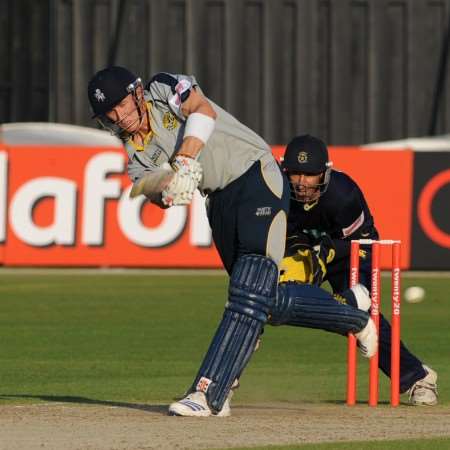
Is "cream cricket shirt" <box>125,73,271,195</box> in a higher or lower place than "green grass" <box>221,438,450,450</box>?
higher

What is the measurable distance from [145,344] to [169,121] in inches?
210

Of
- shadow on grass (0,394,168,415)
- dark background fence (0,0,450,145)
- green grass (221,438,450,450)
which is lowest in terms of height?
shadow on grass (0,394,168,415)

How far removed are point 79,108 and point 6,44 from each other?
348 cm

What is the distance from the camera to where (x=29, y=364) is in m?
11.3

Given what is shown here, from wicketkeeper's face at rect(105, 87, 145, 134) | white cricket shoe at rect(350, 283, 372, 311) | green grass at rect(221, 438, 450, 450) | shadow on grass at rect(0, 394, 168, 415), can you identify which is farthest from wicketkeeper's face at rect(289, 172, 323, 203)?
green grass at rect(221, 438, 450, 450)

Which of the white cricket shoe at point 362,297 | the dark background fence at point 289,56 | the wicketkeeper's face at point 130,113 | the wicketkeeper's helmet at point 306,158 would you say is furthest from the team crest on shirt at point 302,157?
the dark background fence at point 289,56

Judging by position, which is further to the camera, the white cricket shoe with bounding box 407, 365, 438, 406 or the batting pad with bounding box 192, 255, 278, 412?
the white cricket shoe with bounding box 407, 365, 438, 406

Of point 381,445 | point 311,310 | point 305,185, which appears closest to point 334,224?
point 305,185

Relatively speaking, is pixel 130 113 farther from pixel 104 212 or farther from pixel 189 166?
pixel 104 212

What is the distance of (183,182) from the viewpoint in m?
7.14

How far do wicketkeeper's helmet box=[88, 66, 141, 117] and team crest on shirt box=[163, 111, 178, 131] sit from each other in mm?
231

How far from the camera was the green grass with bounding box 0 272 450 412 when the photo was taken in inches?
390

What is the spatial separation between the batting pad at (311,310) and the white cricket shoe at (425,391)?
1.14m

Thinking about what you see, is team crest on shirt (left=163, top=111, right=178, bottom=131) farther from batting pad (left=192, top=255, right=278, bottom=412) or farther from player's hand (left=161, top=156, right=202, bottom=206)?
batting pad (left=192, top=255, right=278, bottom=412)
